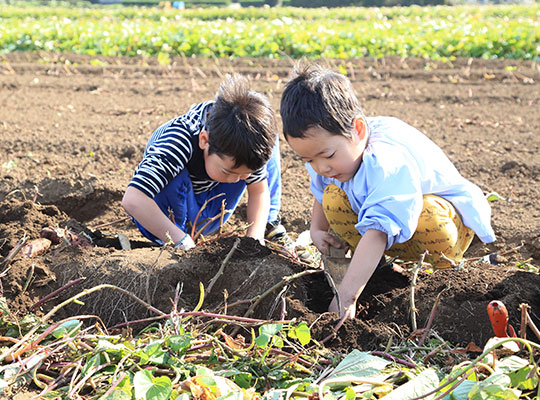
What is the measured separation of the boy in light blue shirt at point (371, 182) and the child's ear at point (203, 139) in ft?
1.66

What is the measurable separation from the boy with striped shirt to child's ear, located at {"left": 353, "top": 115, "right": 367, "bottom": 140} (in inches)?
15.9

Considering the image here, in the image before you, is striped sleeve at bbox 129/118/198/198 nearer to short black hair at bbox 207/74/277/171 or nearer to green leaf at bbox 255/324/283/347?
short black hair at bbox 207/74/277/171

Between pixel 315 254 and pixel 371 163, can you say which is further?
pixel 315 254

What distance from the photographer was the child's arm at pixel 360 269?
2146mm

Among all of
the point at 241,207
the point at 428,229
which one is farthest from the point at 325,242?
the point at 241,207

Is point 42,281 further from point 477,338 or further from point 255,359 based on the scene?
point 477,338

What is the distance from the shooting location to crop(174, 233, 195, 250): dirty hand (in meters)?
2.59

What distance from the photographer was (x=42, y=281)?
227 cm

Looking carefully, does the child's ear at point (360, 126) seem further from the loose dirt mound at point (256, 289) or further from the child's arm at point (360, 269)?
the loose dirt mound at point (256, 289)

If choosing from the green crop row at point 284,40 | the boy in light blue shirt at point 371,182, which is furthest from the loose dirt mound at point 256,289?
the green crop row at point 284,40

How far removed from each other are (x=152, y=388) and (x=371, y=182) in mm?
1097

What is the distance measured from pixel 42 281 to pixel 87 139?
2.93m

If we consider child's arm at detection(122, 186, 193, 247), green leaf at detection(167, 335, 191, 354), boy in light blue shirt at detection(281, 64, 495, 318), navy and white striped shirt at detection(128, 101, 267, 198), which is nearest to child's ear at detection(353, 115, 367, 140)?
boy in light blue shirt at detection(281, 64, 495, 318)

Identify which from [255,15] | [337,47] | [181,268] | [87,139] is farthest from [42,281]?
[255,15]
